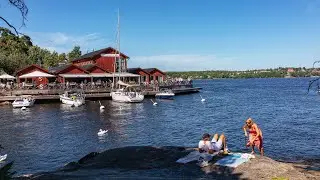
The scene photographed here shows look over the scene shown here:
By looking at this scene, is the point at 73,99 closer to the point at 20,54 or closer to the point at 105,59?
the point at 105,59

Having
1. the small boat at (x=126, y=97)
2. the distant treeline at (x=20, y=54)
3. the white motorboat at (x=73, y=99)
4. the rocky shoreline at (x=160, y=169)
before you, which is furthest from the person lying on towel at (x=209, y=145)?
the small boat at (x=126, y=97)

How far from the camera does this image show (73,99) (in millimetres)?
62812

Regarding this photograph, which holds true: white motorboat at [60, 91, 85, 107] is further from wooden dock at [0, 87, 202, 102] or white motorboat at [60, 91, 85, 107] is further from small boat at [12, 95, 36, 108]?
small boat at [12, 95, 36, 108]

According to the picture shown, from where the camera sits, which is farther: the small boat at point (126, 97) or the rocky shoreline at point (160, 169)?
the small boat at point (126, 97)

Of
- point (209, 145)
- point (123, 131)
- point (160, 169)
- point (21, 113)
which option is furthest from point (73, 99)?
point (160, 169)

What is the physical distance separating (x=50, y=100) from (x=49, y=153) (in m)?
41.8

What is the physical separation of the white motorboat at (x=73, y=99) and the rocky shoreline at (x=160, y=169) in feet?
147

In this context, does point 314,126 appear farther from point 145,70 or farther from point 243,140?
point 145,70

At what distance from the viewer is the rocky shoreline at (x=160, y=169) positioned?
13992mm

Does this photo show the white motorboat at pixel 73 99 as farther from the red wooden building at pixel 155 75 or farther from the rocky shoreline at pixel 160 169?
the rocky shoreline at pixel 160 169

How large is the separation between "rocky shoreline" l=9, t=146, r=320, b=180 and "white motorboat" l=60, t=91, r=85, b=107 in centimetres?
4484

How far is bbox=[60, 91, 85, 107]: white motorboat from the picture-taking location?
2458 inches

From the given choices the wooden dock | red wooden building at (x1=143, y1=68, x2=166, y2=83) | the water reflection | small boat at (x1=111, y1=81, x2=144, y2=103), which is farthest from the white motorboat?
red wooden building at (x1=143, y1=68, x2=166, y2=83)

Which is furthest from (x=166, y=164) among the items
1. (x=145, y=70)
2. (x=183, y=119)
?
(x=145, y=70)
